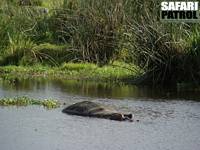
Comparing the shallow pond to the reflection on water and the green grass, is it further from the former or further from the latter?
the green grass

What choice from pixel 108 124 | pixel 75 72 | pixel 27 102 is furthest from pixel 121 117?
pixel 75 72

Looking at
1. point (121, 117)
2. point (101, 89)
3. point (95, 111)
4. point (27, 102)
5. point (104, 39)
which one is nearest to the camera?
point (121, 117)

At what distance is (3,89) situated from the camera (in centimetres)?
1639

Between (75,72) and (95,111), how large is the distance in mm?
7122

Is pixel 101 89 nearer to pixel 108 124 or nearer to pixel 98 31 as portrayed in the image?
pixel 108 124

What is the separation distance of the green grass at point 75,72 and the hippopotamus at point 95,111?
5.40 metres

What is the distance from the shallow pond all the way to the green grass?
8.32 ft

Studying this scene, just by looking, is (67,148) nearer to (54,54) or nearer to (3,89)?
(3,89)

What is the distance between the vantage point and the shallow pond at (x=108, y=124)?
1038 centimetres

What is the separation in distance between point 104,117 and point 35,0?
20028mm

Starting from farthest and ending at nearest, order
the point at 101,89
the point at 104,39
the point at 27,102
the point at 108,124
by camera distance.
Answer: the point at 104,39, the point at 101,89, the point at 27,102, the point at 108,124

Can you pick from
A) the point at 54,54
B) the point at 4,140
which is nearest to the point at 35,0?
the point at 54,54

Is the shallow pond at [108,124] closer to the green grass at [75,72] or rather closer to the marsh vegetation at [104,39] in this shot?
the marsh vegetation at [104,39]

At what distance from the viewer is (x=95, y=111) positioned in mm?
12734
